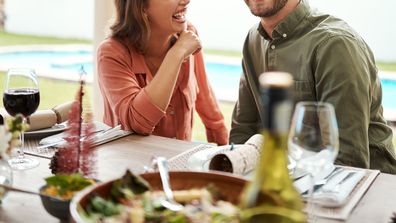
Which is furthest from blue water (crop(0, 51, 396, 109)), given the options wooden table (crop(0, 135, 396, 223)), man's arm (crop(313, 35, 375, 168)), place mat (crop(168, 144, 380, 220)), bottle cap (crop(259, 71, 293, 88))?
bottle cap (crop(259, 71, 293, 88))

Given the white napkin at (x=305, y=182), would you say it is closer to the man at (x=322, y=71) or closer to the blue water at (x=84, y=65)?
the man at (x=322, y=71)

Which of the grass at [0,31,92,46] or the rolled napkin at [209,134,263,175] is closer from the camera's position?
the rolled napkin at [209,134,263,175]

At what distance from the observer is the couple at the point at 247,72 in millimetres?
1720

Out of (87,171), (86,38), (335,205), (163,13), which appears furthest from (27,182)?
(86,38)

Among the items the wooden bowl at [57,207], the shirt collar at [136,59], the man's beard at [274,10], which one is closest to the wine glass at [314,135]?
the wooden bowl at [57,207]

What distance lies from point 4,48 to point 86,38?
272 centimetres

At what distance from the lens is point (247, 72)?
2148mm

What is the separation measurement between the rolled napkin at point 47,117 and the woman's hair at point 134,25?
1.61 ft

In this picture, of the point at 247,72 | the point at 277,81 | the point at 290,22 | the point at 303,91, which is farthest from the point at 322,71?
→ the point at 277,81

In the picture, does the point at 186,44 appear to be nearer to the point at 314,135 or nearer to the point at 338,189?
the point at 338,189

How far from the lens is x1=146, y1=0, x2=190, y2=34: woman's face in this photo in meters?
2.19

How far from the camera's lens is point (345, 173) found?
1.35 m

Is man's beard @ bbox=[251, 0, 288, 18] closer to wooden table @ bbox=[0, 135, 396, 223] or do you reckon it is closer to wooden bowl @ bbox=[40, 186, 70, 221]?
wooden table @ bbox=[0, 135, 396, 223]

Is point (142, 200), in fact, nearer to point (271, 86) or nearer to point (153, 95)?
point (271, 86)
